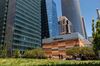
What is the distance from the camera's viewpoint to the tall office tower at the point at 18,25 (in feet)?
405

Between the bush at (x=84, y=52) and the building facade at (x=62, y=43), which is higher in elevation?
the building facade at (x=62, y=43)

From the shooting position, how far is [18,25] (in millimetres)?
129875

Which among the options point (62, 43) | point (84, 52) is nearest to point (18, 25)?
point (62, 43)

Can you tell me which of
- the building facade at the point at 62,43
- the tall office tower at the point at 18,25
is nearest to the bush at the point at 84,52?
the building facade at the point at 62,43

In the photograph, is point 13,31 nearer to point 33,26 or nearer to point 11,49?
point 11,49

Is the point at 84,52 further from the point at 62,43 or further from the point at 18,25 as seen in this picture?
the point at 18,25

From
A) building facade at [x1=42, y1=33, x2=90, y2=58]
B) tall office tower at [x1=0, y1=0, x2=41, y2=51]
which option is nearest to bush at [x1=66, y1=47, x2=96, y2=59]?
building facade at [x1=42, y1=33, x2=90, y2=58]

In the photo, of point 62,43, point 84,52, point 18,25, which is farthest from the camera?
point 18,25

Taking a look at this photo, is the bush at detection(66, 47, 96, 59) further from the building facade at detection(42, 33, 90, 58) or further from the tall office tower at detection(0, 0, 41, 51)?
the tall office tower at detection(0, 0, 41, 51)

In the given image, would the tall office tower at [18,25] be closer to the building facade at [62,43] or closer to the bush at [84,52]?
the building facade at [62,43]

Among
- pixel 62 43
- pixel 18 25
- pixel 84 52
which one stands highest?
pixel 18 25

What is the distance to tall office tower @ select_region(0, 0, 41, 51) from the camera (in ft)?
405

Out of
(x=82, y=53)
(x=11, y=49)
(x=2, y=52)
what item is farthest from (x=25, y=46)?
(x=82, y=53)

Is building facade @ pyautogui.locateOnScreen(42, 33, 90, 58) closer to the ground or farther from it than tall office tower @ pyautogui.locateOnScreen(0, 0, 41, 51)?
closer to the ground
